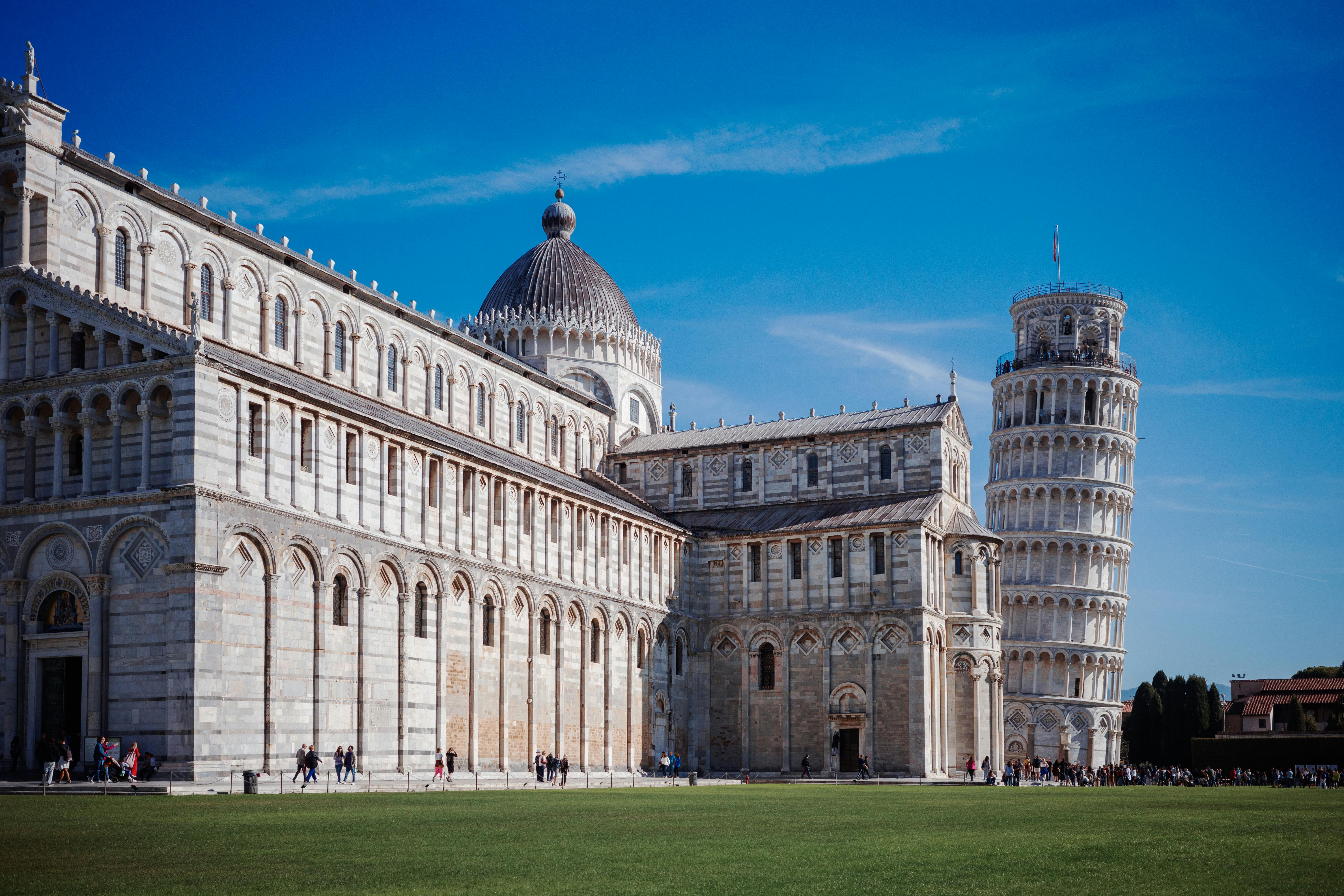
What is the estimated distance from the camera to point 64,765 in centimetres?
3531

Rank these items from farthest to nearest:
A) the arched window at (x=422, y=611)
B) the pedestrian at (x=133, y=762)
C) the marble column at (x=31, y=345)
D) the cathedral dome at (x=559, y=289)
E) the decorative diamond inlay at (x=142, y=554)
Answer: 1. the cathedral dome at (x=559, y=289)
2. the arched window at (x=422, y=611)
3. the marble column at (x=31, y=345)
4. the decorative diamond inlay at (x=142, y=554)
5. the pedestrian at (x=133, y=762)

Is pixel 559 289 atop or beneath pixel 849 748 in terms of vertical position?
atop

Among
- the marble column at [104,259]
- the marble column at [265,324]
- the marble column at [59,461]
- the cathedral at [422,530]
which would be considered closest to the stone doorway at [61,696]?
the cathedral at [422,530]

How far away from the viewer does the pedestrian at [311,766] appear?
37.9 meters

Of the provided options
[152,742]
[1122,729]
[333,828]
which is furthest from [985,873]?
[1122,729]

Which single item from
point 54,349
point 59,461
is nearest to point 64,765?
point 59,461

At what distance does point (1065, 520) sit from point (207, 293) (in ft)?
224

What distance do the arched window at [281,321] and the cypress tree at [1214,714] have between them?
72.3 meters

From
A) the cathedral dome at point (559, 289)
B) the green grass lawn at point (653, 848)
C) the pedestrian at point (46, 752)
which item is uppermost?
the cathedral dome at point (559, 289)

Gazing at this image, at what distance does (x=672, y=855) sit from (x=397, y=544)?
3018 centimetres

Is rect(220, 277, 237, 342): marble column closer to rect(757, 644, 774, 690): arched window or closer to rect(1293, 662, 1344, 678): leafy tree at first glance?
rect(757, 644, 774, 690): arched window

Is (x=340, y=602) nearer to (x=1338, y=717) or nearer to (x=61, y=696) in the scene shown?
(x=61, y=696)

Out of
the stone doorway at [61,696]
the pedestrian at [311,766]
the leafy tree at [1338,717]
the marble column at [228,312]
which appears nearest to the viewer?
the pedestrian at [311,766]

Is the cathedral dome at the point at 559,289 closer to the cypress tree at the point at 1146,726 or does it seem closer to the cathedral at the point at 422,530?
the cathedral at the point at 422,530
